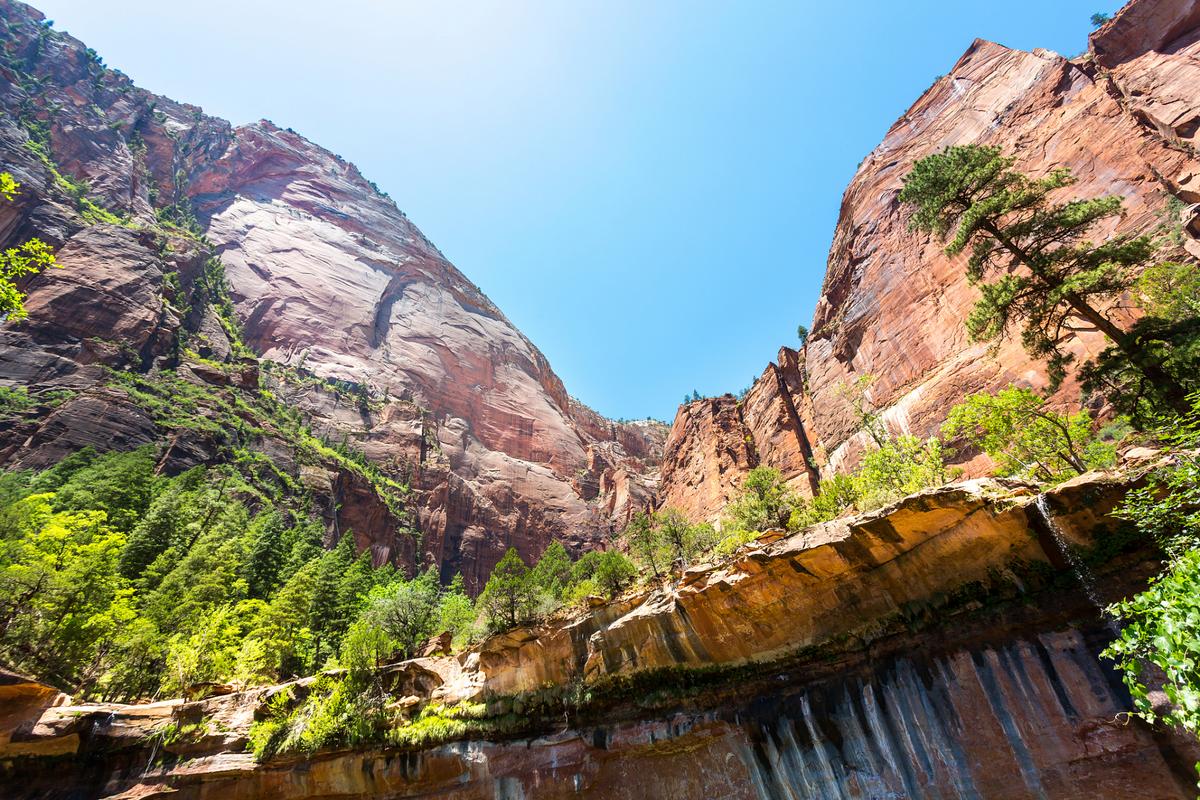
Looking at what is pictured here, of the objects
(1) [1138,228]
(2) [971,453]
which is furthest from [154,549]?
(1) [1138,228]

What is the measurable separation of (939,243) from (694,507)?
37563mm

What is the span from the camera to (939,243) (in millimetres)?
29984

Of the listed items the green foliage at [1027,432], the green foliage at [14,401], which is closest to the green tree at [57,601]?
the green foliage at [14,401]

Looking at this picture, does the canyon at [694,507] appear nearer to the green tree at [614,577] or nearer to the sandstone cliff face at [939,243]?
the sandstone cliff face at [939,243]

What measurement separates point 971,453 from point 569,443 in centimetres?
7074

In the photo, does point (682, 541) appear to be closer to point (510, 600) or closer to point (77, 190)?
point (510, 600)

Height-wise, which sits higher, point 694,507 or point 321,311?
point 321,311

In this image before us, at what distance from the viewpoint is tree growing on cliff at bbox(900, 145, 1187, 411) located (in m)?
14.4

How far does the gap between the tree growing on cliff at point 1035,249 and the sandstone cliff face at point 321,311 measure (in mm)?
55900

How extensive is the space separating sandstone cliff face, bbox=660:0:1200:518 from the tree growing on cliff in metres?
2.29

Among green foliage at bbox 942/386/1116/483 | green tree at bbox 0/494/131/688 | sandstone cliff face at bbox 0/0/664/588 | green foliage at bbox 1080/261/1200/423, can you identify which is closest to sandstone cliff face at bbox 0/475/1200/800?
green tree at bbox 0/494/131/688

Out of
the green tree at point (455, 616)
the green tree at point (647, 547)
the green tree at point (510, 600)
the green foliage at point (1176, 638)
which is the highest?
the green tree at point (647, 547)

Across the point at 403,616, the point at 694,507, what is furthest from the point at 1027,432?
the point at 694,507

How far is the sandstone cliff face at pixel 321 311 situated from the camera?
181 ft
